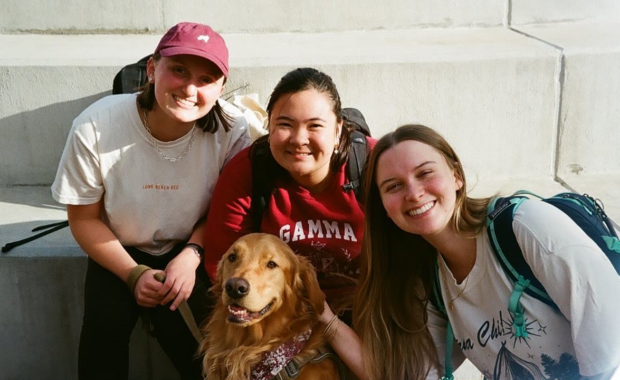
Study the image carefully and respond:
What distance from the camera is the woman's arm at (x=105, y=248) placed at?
2852 mm

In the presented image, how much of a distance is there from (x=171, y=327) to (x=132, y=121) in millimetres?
868

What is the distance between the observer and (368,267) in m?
2.59

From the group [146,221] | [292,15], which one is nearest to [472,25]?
[292,15]

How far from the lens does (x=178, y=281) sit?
2852 mm

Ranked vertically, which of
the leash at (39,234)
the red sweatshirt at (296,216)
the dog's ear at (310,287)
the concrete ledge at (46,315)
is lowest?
the concrete ledge at (46,315)

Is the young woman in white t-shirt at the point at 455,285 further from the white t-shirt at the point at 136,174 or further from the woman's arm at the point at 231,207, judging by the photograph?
the white t-shirt at the point at 136,174

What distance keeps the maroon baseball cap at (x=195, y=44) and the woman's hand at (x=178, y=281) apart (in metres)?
0.77

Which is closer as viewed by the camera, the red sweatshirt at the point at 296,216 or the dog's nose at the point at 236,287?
the dog's nose at the point at 236,287

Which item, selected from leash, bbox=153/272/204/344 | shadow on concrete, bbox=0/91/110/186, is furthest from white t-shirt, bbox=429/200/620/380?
shadow on concrete, bbox=0/91/110/186

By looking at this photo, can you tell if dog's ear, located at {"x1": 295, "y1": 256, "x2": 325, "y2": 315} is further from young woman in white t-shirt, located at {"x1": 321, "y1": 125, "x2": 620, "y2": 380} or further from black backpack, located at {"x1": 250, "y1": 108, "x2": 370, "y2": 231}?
black backpack, located at {"x1": 250, "y1": 108, "x2": 370, "y2": 231}

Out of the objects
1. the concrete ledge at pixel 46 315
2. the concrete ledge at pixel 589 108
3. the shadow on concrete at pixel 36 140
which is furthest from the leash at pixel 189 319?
the concrete ledge at pixel 589 108

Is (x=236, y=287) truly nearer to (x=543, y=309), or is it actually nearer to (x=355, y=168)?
(x=355, y=168)

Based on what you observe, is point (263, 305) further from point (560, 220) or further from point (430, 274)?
point (560, 220)

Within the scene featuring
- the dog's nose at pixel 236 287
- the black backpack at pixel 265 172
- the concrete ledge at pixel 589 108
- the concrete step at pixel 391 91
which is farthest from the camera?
the concrete ledge at pixel 589 108
